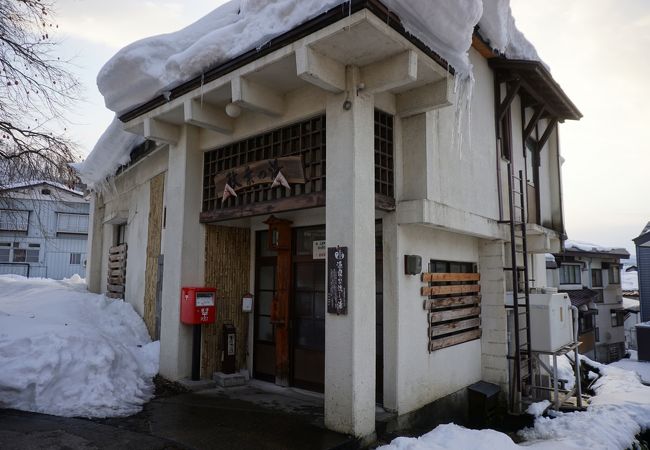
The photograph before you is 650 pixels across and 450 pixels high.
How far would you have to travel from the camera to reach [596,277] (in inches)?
889

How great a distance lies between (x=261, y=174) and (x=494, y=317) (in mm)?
5112

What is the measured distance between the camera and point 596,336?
875 inches

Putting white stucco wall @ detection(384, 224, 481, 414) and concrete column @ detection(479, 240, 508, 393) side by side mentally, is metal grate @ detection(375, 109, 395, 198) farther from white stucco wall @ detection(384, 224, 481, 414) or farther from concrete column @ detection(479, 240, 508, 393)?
concrete column @ detection(479, 240, 508, 393)

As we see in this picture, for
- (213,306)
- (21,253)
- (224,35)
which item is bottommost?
(213,306)

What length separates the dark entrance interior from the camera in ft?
22.7

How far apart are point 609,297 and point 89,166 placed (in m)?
25.2

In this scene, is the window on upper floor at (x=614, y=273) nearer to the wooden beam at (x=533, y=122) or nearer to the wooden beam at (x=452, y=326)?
the wooden beam at (x=533, y=122)

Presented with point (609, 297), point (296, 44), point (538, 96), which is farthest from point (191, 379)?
point (609, 297)

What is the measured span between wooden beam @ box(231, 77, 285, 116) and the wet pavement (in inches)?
164

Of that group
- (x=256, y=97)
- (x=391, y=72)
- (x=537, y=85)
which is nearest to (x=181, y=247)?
(x=256, y=97)

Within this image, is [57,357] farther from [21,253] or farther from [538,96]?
[21,253]

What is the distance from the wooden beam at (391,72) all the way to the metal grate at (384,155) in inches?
30.0

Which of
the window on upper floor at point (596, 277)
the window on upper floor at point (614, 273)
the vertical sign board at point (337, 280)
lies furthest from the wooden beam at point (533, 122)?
the window on upper floor at point (614, 273)

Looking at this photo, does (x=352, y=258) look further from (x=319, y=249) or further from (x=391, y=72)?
(x=391, y=72)
